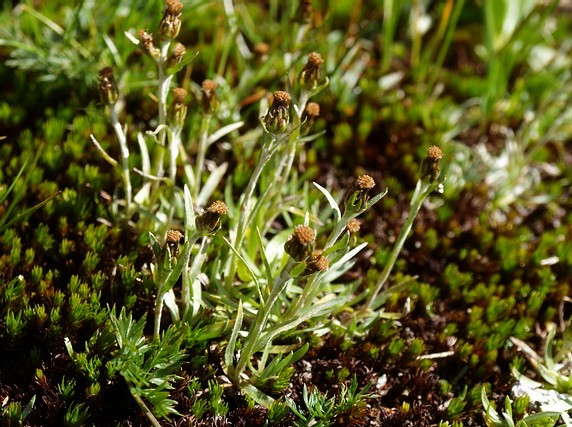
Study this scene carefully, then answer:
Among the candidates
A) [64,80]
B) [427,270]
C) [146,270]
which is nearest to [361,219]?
[427,270]

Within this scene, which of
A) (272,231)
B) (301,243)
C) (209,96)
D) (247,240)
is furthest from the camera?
(272,231)

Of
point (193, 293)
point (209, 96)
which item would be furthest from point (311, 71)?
point (193, 293)

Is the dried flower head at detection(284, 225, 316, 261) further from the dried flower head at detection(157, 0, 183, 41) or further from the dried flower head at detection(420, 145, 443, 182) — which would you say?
the dried flower head at detection(157, 0, 183, 41)

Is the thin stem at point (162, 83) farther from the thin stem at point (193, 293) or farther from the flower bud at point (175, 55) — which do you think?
the thin stem at point (193, 293)

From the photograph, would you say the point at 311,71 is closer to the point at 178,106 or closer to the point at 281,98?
the point at 281,98

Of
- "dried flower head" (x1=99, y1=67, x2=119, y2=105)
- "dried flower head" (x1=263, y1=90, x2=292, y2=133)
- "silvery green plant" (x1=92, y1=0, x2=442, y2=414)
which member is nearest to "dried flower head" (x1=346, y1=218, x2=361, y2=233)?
"silvery green plant" (x1=92, y1=0, x2=442, y2=414)

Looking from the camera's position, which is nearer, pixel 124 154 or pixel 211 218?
pixel 211 218

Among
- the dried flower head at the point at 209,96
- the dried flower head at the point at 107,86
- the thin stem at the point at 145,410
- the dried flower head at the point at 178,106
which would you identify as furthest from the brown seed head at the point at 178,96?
the thin stem at the point at 145,410
